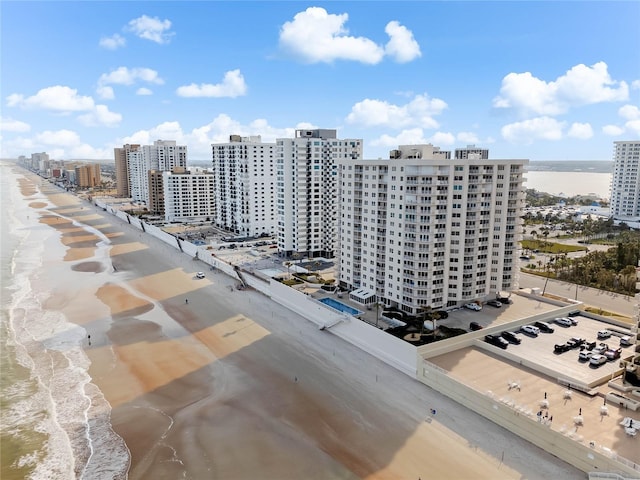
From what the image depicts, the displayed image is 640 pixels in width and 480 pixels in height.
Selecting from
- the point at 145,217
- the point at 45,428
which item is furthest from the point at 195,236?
the point at 45,428

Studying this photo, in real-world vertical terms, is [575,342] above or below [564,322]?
below

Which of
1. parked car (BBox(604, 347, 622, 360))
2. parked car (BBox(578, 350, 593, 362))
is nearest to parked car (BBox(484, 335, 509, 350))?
parked car (BBox(578, 350, 593, 362))

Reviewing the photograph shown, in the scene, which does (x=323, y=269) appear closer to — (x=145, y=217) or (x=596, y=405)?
(x=596, y=405)

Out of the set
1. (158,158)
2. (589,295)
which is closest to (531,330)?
(589,295)

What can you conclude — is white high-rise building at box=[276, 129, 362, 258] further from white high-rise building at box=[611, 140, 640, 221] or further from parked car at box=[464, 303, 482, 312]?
white high-rise building at box=[611, 140, 640, 221]

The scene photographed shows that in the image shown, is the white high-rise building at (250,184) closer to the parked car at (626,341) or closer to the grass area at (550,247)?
the grass area at (550,247)

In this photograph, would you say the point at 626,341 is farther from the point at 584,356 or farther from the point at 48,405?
the point at 48,405

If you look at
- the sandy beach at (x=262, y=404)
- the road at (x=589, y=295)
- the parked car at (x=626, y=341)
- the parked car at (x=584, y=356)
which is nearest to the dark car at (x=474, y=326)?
the parked car at (x=584, y=356)
